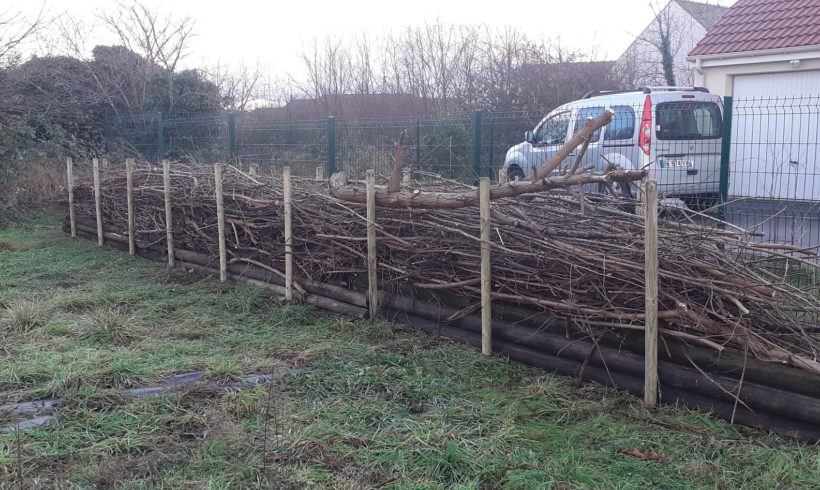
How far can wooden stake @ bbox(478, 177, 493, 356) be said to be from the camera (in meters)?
6.02

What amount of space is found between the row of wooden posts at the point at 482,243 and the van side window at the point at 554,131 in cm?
276

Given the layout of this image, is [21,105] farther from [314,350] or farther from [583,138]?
[583,138]

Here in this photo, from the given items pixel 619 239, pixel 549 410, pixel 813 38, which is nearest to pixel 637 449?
pixel 549 410

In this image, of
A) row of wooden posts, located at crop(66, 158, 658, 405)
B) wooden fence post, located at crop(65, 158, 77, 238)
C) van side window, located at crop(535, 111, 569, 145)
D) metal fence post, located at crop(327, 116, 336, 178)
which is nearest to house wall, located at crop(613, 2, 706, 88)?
van side window, located at crop(535, 111, 569, 145)

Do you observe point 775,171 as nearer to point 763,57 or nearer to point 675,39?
point 763,57

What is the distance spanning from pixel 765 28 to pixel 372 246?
10.7 m

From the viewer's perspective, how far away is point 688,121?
34.6 feet

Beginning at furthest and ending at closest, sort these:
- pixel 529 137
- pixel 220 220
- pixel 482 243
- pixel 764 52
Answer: pixel 764 52, pixel 529 137, pixel 220 220, pixel 482 243

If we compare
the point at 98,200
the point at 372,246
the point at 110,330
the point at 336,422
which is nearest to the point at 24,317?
the point at 110,330

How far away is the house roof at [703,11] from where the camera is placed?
29094mm

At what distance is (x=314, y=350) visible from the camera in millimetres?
6227

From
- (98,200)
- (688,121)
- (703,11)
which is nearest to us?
(688,121)

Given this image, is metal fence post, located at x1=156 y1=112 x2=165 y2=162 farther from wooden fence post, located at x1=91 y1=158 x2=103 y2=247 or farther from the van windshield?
the van windshield

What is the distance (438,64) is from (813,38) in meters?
12.0
